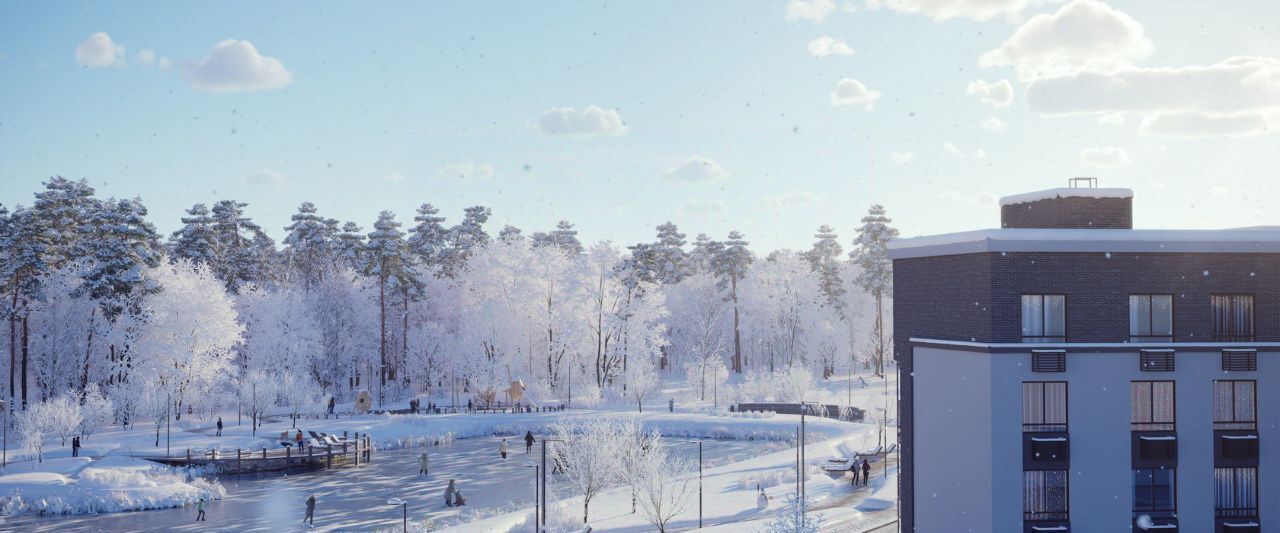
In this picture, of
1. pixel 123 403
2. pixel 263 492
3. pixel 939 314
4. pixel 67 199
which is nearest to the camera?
pixel 939 314

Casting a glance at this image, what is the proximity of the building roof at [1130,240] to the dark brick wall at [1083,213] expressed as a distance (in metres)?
1.97

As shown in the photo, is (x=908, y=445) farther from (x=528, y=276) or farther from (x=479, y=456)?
(x=528, y=276)

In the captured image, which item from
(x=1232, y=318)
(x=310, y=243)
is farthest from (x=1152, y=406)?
(x=310, y=243)

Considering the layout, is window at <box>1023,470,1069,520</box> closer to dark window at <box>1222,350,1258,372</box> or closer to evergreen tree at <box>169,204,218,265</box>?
dark window at <box>1222,350,1258,372</box>

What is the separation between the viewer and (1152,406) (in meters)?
25.8

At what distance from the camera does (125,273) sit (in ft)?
212

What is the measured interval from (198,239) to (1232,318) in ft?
250

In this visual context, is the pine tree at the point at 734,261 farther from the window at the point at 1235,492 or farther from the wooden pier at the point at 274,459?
the window at the point at 1235,492

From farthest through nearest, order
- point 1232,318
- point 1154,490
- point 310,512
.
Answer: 1. point 310,512
2. point 1232,318
3. point 1154,490

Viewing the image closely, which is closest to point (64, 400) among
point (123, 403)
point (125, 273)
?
point (123, 403)

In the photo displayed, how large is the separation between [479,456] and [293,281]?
150 feet

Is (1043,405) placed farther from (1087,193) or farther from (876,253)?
(876,253)

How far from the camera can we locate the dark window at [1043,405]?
2548 cm

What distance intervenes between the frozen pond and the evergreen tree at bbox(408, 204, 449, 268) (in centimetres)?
3401
